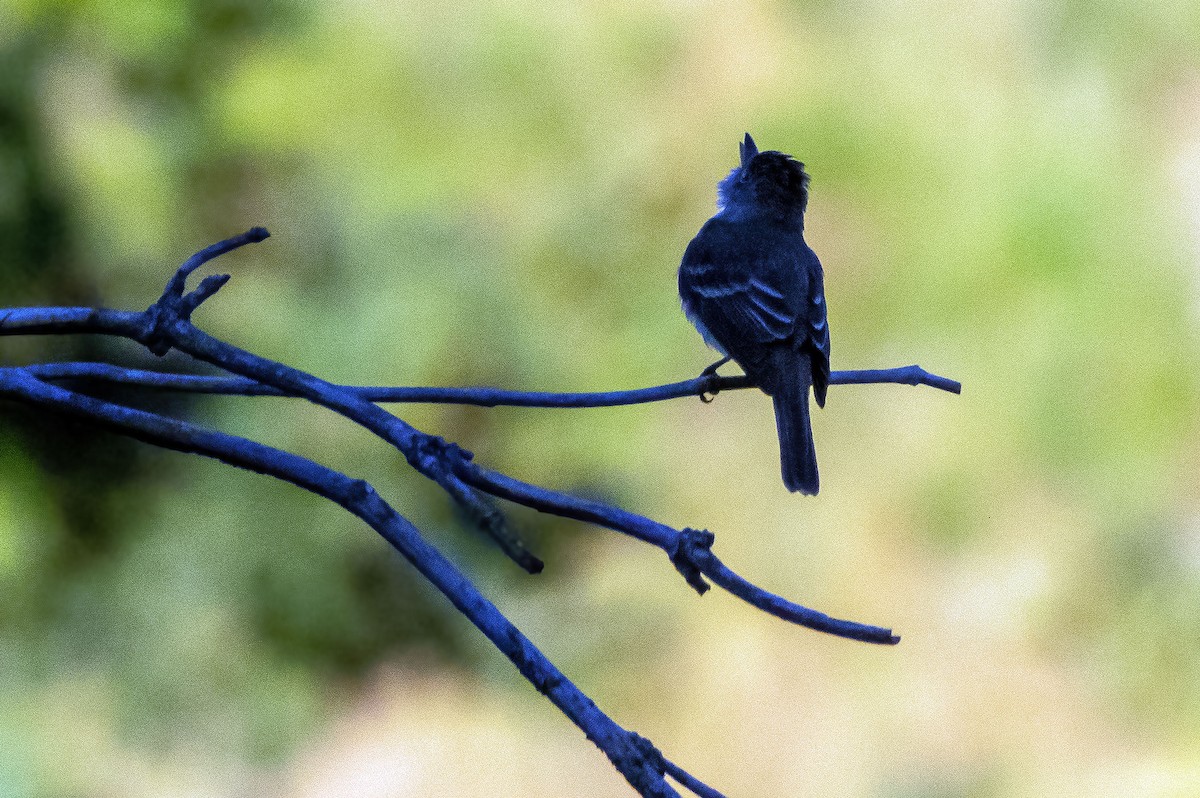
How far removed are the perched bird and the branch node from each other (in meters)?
1.03

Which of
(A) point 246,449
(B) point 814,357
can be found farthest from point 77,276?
(A) point 246,449

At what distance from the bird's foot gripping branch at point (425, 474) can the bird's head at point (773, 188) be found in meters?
1.63

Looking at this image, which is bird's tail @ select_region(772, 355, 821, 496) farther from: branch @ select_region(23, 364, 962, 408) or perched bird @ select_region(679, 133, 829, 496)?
branch @ select_region(23, 364, 962, 408)

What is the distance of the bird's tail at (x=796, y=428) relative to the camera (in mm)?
1838

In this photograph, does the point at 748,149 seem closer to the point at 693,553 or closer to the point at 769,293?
the point at 769,293

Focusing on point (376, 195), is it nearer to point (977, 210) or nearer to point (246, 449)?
point (977, 210)

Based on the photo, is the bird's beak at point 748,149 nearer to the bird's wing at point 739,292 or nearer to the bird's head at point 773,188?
the bird's head at point 773,188

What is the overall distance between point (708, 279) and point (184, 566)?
1.83 m

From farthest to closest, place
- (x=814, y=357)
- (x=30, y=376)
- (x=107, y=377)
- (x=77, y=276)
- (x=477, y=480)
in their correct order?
(x=77, y=276) < (x=814, y=357) < (x=107, y=377) < (x=30, y=376) < (x=477, y=480)

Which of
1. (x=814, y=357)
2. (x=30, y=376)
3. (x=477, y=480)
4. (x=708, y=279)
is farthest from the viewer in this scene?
(x=708, y=279)

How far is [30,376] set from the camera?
1.07 meters

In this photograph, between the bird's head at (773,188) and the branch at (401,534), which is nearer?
the branch at (401,534)

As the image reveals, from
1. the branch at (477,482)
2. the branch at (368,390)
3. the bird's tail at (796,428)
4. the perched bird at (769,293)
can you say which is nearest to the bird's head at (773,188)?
the perched bird at (769,293)

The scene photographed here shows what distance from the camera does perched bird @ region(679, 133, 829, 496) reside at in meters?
1.99
